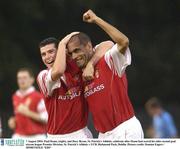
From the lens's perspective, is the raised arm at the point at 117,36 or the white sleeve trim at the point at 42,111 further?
the white sleeve trim at the point at 42,111

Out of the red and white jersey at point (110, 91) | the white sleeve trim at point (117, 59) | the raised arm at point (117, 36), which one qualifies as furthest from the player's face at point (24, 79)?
the raised arm at point (117, 36)

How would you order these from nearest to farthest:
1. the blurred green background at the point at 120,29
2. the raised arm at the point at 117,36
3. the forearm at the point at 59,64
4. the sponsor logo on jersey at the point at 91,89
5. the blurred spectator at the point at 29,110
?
the raised arm at the point at 117,36
the forearm at the point at 59,64
the sponsor logo on jersey at the point at 91,89
the blurred spectator at the point at 29,110
the blurred green background at the point at 120,29

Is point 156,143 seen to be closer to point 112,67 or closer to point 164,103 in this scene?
point 112,67

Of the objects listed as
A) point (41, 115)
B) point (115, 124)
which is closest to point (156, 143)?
point (115, 124)

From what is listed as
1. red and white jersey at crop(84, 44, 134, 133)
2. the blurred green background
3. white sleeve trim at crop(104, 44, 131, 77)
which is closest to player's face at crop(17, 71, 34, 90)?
red and white jersey at crop(84, 44, 134, 133)

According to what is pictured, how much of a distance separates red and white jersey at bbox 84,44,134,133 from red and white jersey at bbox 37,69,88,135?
0.17 m

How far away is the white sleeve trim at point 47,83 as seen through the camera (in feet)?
30.5

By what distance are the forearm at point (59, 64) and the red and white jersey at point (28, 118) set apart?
505 cm

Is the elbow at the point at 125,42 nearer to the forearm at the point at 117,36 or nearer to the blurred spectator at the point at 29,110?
the forearm at the point at 117,36

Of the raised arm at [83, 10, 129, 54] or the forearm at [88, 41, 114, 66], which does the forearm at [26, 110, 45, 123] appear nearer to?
the forearm at [88, 41, 114, 66]

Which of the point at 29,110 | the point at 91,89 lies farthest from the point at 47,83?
the point at 29,110

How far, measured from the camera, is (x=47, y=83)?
9344 mm

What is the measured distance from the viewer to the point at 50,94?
9.46 metres

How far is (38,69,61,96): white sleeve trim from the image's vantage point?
930 centimetres
